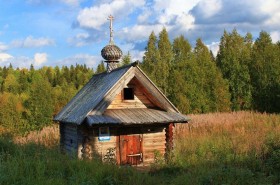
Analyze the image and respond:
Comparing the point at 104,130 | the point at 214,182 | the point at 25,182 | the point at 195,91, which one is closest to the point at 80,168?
the point at 25,182

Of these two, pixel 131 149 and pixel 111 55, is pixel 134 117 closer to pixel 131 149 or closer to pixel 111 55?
pixel 131 149

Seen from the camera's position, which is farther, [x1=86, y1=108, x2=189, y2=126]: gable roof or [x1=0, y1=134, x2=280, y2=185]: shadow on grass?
[x1=86, y1=108, x2=189, y2=126]: gable roof

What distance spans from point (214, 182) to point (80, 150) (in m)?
6.95

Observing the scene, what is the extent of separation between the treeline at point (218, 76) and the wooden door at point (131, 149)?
21026 millimetres

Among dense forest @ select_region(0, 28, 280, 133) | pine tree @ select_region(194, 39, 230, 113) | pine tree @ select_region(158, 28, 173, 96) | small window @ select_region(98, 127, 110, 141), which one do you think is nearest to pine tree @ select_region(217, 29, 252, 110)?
dense forest @ select_region(0, 28, 280, 133)

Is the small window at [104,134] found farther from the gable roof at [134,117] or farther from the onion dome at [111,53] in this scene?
the onion dome at [111,53]

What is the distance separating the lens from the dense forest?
3669cm

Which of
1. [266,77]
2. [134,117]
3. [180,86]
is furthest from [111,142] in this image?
[266,77]

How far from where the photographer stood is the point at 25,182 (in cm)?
778

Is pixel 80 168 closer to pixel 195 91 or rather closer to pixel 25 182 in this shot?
pixel 25 182

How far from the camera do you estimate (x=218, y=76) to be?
124 ft

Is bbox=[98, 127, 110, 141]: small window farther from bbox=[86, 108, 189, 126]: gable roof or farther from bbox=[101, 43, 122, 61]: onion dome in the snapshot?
bbox=[101, 43, 122, 61]: onion dome

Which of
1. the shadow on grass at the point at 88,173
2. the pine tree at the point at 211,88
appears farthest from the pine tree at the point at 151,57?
the shadow on grass at the point at 88,173

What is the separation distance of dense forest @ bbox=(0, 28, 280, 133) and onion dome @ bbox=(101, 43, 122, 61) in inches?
739
